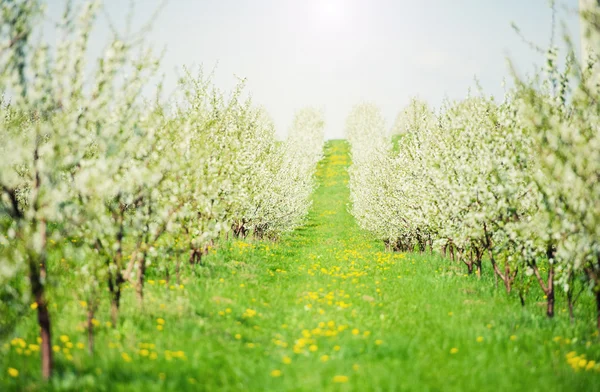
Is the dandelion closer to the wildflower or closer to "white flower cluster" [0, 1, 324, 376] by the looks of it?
the wildflower

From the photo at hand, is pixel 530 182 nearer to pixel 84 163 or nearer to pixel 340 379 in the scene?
pixel 340 379

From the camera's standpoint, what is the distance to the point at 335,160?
79.4 metres

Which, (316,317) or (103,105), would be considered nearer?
(103,105)

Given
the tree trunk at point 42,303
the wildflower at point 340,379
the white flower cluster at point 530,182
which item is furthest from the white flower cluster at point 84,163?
the white flower cluster at point 530,182

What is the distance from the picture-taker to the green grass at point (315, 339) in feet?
17.3

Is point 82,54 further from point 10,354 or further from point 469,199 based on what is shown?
point 469,199

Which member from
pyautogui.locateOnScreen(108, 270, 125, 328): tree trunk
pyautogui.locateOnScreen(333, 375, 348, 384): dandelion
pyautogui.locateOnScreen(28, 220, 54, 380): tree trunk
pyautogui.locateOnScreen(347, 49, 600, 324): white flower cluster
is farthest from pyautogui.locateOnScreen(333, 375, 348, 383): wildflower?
pyautogui.locateOnScreen(347, 49, 600, 324): white flower cluster

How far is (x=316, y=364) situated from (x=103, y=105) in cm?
509

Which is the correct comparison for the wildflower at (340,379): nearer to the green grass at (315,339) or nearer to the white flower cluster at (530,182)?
the green grass at (315,339)

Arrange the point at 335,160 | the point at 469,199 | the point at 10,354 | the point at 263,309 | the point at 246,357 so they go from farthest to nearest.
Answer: the point at 335,160
the point at 469,199
the point at 263,309
the point at 246,357
the point at 10,354

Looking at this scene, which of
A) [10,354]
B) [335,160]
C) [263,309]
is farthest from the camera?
[335,160]

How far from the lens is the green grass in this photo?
5266mm

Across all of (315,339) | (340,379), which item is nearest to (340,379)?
(340,379)

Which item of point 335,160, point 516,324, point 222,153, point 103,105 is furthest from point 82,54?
point 335,160
